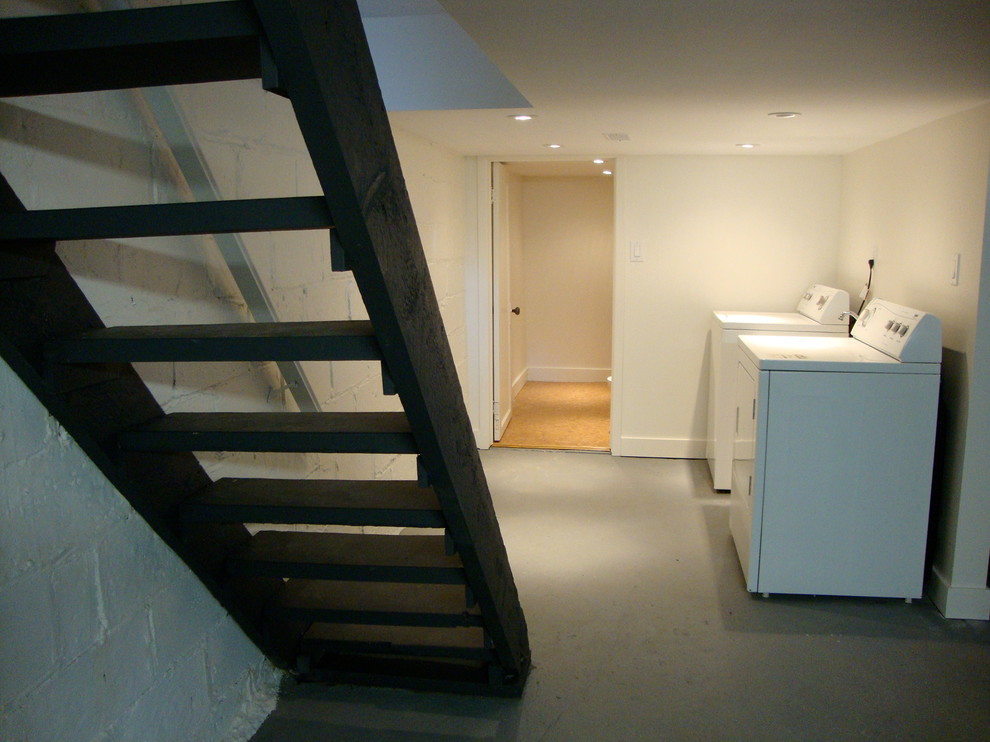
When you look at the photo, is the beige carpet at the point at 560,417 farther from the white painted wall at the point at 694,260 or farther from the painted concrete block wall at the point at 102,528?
the painted concrete block wall at the point at 102,528

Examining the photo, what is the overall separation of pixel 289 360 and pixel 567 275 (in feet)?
19.8

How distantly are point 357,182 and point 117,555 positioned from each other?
1202 mm

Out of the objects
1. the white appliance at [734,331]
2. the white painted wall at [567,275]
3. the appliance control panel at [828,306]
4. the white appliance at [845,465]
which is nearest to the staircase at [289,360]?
the white appliance at [845,465]

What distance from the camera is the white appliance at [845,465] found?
9.55 ft

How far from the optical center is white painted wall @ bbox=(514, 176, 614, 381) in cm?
695

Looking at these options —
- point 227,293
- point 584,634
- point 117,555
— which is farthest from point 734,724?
point 227,293

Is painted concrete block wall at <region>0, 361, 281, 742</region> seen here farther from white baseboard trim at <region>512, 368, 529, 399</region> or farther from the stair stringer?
white baseboard trim at <region>512, 368, 529, 399</region>

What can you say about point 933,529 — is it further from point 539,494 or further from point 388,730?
point 388,730

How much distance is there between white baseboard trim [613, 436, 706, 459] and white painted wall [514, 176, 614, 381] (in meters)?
2.31

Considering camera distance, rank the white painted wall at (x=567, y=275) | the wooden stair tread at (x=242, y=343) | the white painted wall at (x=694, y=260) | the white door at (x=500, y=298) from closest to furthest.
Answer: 1. the wooden stair tread at (x=242, y=343)
2. the white painted wall at (x=694, y=260)
3. the white door at (x=500, y=298)
4. the white painted wall at (x=567, y=275)

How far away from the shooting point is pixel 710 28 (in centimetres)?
187

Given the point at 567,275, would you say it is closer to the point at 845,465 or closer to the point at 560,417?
the point at 560,417

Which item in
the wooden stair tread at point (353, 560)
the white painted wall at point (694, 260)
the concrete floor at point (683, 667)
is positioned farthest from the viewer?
the white painted wall at point (694, 260)

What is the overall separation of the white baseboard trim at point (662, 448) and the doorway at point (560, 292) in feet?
2.90
